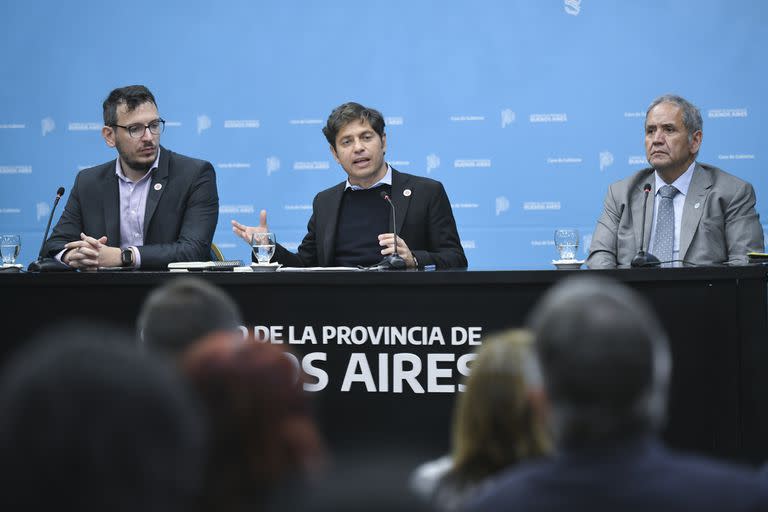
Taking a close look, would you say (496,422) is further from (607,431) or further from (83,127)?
(83,127)

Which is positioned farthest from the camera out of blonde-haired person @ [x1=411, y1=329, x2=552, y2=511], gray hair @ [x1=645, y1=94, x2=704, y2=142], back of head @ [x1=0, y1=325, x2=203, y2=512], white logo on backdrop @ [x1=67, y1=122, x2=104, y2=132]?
white logo on backdrop @ [x1=67, y1=122, x2=104, y2=132]

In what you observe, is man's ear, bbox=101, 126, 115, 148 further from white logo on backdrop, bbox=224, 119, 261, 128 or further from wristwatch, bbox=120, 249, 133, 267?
white logo on backdrop, bbox=224, 119, 261, 128

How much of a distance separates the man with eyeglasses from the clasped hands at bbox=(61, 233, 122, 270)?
1.18 ft

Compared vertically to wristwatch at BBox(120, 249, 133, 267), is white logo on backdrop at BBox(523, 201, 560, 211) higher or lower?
higher

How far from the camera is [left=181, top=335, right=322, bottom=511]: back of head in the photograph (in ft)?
3.42

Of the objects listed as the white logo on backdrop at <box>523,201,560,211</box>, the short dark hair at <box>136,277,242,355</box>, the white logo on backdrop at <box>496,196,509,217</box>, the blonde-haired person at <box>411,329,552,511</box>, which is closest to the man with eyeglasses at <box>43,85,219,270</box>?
the white logo on backdrop at <box>496,196,509,217</box>

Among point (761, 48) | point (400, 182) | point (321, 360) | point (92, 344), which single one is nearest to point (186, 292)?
point (92, 344)

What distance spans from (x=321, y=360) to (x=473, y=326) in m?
0.52

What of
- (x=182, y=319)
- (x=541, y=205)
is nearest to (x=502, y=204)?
(x=541, y=205)

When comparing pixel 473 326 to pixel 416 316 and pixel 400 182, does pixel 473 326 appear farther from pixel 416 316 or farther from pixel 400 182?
pixel 400 182

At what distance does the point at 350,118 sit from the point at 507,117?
173cm

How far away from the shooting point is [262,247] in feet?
12.4

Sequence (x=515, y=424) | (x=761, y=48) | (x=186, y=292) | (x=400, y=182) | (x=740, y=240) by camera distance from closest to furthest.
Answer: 1. (x=515, y=424)
2. (x=186, y=292)
3. (x=740, y=240)
4. (x=400, y=182)
5. (x=761, y=48)

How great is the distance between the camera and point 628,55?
5758mm
